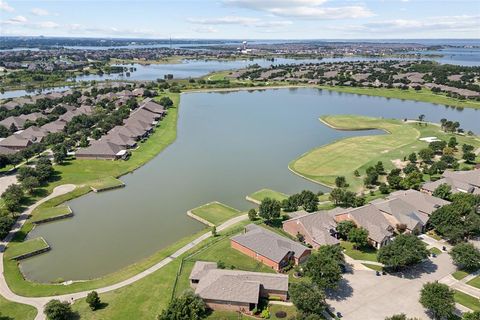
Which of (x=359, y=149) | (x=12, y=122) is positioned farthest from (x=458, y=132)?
(x=12, y=122)

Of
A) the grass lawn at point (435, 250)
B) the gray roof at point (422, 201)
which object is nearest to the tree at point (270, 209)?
the gray roof at point (422, 201)

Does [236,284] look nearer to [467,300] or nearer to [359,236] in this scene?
[359,236]

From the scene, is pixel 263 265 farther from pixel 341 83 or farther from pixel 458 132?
pixel 341 83

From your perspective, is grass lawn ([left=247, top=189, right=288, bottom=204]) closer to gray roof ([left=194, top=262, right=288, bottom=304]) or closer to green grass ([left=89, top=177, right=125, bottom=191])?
gray roof ([left=194, top=262, right=288, bottom=304])

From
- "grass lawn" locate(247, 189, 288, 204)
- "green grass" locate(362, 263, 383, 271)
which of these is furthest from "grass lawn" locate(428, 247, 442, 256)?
"grass lawn" locate(247, 189, 288, 204)

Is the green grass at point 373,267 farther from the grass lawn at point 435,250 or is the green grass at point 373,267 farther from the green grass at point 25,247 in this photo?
the green grass at point 25,247
